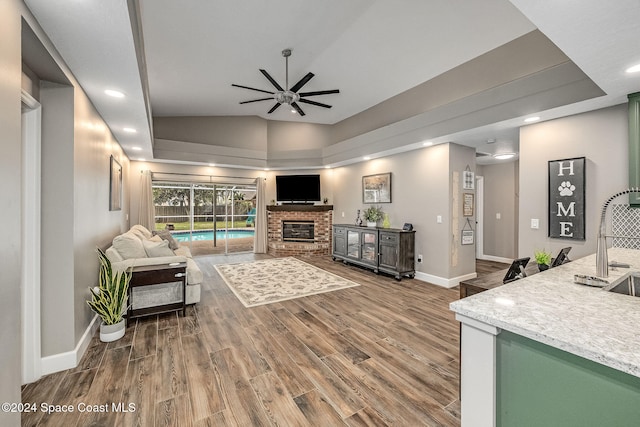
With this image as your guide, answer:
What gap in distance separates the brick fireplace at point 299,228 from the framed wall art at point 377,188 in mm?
1485

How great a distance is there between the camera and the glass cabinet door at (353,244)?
5.81 metres

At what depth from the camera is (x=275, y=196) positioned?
25.8ft

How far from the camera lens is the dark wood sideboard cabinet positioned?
4.84 metres

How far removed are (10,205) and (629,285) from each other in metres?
3.48

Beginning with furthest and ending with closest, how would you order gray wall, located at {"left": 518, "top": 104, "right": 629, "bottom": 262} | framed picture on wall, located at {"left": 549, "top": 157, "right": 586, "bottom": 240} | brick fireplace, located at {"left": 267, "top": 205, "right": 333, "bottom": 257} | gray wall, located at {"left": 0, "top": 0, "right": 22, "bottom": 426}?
brick fireplace, located at {"left": 267, "top": 205, "right": 333, "bottom": 257}
framed picture on wall, located at {"left": 549, "top": 157, "right": 586, "bottom": 240}
gray wall, located at {"left": 518, "top": 104, "right": 629, "bottom": 262}
gray wall, located at {"left": 0, "top": 0, "right": 22, "bottom": 426}

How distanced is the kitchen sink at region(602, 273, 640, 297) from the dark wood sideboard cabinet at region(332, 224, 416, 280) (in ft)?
10.4

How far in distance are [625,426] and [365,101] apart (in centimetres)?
607

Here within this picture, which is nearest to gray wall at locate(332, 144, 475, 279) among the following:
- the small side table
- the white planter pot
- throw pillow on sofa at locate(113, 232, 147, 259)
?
the small side table

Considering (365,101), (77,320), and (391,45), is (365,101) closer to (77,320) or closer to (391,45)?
(391,45)

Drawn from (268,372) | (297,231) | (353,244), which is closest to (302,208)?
(297,231)

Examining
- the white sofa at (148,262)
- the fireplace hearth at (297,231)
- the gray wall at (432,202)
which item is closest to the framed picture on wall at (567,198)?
the gray wall at (432,202)

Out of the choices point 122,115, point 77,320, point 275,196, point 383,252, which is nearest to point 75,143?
point 122,115

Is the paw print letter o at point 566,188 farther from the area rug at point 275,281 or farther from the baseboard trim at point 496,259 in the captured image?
the baseboard trim at point 496,259

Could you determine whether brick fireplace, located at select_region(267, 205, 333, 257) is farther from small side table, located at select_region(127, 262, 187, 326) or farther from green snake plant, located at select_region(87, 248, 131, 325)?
green snake plant, located at select_region(87, 248, 131, 325)
